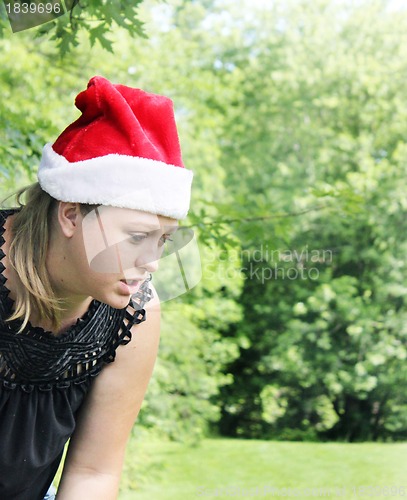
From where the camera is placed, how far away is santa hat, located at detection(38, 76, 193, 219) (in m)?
1.22

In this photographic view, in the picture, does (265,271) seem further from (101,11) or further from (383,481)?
(101,11)

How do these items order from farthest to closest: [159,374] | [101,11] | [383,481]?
[383,481], [159,374], [101,11]

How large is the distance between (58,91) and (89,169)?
470 cm

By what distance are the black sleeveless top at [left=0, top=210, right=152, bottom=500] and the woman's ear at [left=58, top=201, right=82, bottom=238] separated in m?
0.11

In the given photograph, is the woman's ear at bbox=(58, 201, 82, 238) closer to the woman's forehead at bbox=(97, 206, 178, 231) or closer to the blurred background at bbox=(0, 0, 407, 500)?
the woman's forehead at bbox=(97, 206, 178, 231)

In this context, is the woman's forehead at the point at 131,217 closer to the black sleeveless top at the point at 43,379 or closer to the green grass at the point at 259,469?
the black sleeveless top at the point at 43,379

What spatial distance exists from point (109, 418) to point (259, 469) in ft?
18.9

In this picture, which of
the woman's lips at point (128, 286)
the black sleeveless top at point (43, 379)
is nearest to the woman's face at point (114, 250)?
the woman's lips at point (128, 286)

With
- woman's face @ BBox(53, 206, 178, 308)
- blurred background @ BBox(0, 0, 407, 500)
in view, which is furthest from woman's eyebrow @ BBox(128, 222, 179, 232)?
blurred background @ BBox(0, 0, 407, 500)

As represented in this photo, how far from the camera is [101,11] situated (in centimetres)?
207

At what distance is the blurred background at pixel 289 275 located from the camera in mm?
6527

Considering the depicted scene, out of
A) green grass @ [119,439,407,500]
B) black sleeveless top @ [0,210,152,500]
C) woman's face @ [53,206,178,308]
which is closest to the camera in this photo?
woman's face @ [53,206,178,308]

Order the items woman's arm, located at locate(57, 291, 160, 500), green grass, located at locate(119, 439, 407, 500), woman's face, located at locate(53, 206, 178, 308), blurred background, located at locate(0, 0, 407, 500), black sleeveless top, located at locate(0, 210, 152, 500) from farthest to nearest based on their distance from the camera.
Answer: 1. blurred background, located at locate(0, 0, 407, 500)
2. green grass, located at locate(119, 439, 407, 500)
3. woman's arm, located at locate(57, 291, 160, 500)
4. black sleeveless top, located at locate(0, 210, 152, 500)
5. woman's face, located at locate(53, 206, 178, 308)

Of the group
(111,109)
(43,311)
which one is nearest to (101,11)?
(111,109)
